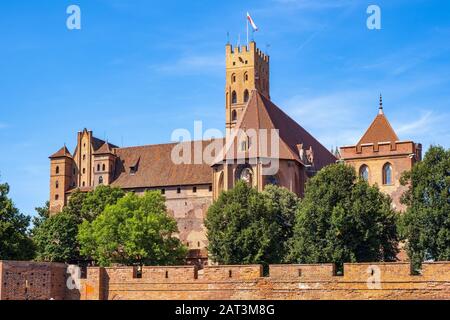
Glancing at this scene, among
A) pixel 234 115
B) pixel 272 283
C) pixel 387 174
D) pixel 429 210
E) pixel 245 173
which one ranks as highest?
pixel 234 115

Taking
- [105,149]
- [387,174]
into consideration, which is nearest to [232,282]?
[387,174]

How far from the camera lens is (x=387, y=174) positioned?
6625 cm

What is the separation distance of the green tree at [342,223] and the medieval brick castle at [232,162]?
42.9 ft

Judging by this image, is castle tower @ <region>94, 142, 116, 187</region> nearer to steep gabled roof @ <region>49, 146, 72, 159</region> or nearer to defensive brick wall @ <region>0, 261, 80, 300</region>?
steep gabled roof @ <region>49, 146, 72, 159</region>

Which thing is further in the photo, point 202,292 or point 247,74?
point 247,74

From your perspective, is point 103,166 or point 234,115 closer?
point 103,166

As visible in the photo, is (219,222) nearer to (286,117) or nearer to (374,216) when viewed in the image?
(374,216)

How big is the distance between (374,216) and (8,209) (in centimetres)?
2715

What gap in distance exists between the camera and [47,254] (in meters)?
75.2

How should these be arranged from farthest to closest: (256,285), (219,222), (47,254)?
(47,254)
(219,222)
(256,285)

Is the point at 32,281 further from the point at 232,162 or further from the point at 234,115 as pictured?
the point at 234,115

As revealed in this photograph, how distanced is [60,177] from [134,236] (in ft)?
144

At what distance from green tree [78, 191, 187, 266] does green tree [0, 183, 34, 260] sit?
6355 mm
